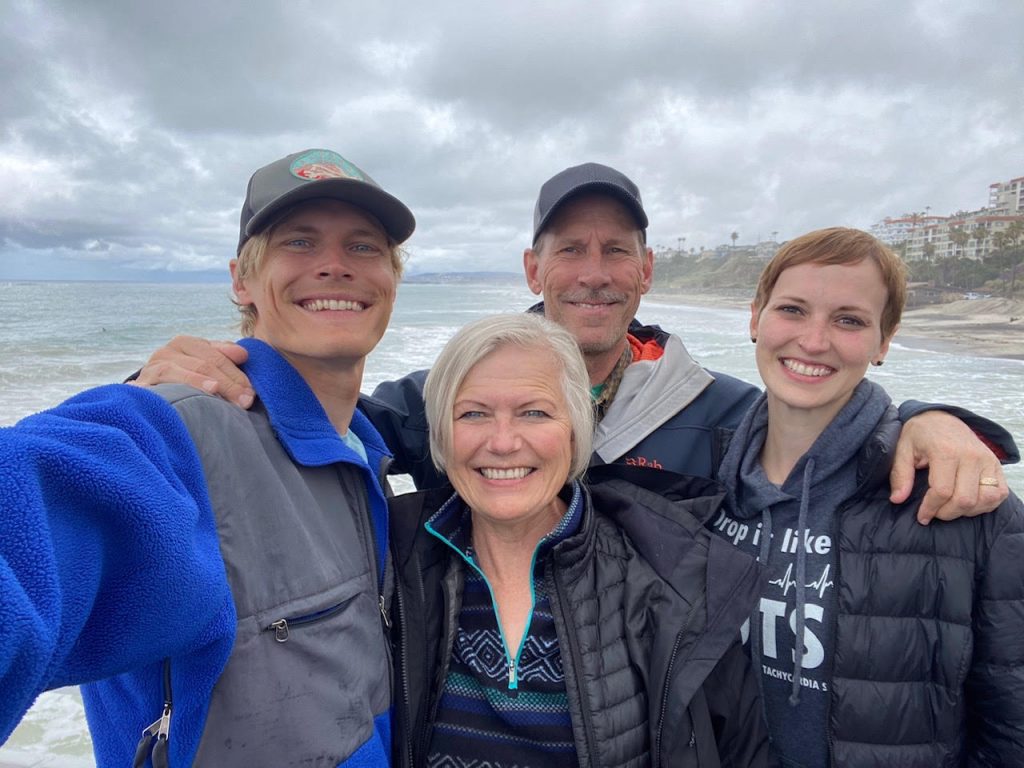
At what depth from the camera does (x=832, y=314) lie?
2090 mm

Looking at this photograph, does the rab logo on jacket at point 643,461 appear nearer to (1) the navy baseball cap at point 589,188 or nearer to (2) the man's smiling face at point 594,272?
(2) the man's smiling face at point 594,272

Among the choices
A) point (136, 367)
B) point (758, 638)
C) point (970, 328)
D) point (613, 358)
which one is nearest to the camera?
point (758, 638)

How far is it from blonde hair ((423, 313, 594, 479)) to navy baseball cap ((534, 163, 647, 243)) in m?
1.04

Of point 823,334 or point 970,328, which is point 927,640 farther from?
point 970,328

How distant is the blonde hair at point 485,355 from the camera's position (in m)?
2.09

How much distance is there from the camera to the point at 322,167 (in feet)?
6.36

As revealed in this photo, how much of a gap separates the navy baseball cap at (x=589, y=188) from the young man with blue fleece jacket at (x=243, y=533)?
3.42 ft

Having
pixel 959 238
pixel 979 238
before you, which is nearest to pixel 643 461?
pixel 979 238

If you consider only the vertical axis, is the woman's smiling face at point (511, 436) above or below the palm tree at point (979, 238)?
below

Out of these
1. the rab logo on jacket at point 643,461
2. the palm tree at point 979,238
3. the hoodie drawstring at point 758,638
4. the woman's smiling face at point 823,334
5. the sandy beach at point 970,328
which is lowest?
the sandy beach at point 970,328

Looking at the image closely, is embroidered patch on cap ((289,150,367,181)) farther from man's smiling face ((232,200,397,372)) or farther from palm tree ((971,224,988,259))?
palm tree ((971,224,988,259))

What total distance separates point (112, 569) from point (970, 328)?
→ 1748 inches

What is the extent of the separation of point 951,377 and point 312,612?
23.4 m

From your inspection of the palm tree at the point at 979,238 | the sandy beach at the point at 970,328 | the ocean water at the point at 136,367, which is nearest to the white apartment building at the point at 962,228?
the palm tree at the point at 979,238
